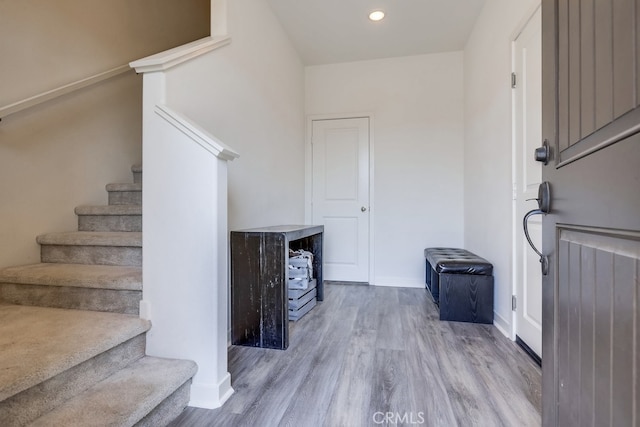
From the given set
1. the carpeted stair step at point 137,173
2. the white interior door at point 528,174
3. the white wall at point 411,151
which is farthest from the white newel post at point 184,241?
the white wall at point 411,151

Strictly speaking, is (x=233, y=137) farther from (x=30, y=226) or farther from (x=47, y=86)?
(x=30, y=226)

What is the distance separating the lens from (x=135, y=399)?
1166 mm

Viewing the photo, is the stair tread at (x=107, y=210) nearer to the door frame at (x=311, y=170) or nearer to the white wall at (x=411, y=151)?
the door frame at (x=311, y=170)

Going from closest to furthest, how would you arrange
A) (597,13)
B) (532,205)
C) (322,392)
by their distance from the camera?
(597,13)
(322,392)
(532,205)

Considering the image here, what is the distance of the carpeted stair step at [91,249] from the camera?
1877mm

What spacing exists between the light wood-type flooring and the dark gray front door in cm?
62

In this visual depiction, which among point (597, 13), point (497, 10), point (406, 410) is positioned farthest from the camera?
point (497, 10)

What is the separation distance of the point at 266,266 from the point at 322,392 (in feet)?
2.67

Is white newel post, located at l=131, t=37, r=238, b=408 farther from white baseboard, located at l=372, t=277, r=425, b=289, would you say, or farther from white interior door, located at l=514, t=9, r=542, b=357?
white baseboard, located at l=372, t=277, r=425, b=289

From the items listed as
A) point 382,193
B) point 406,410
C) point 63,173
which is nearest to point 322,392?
point 406,410

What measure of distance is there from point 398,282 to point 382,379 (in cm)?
229

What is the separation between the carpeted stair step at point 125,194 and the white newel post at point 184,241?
1116mm

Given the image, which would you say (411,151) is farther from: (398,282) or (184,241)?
(184,241)

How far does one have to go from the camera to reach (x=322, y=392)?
155 centimetres
